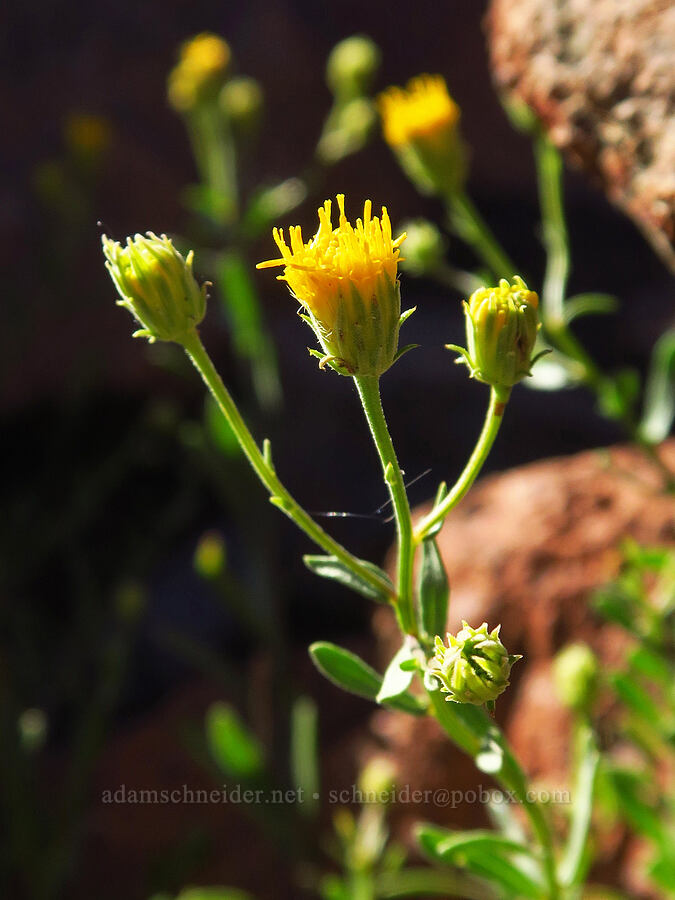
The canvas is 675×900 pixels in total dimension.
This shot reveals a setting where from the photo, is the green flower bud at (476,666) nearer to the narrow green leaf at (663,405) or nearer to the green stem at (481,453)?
the green stem at (481,453)

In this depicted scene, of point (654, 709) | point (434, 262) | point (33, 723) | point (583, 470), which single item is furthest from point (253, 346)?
point (654, 709)

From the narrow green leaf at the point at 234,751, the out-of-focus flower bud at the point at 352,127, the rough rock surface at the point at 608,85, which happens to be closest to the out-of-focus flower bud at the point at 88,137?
the out-of-focus flower bud at the point at 352,127

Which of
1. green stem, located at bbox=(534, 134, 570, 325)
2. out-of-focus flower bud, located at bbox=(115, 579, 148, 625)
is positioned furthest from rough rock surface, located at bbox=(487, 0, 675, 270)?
out-of-focus flower bud, located at bbox=(115, 579, 148, 625)

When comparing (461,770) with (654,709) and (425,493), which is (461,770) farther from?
(425,493)

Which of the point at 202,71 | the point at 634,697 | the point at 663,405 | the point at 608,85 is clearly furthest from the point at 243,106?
the point at 634,697

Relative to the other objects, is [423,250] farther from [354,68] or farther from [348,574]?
[348,574]
